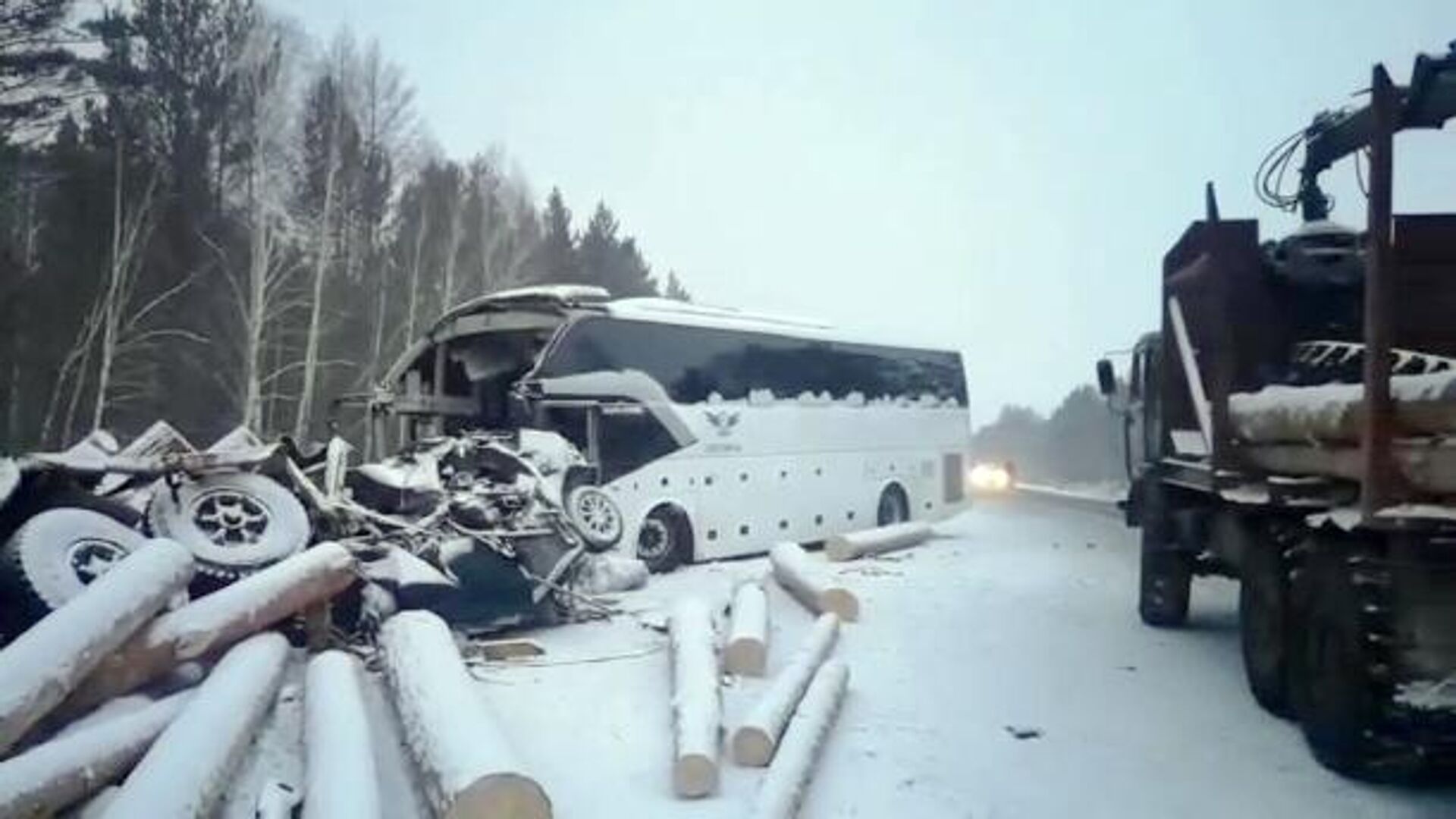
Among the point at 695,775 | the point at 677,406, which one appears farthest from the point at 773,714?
the point at 677,406

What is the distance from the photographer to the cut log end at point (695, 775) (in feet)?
16.0

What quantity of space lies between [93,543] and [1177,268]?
28.3 ft

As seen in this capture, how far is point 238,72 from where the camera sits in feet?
80.0

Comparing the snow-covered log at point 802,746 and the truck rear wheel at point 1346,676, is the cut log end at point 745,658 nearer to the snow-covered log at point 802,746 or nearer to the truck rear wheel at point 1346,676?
the snow-covered log at point 802,746

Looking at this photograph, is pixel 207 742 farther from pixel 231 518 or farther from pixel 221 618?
pixel 231 518

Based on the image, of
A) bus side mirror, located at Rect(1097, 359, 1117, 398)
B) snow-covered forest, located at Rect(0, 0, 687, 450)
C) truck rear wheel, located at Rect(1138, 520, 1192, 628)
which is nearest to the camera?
truck rear wheel, located at Rect(1138, 520, 1192, 628)

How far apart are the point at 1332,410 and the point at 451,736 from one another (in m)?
4.52

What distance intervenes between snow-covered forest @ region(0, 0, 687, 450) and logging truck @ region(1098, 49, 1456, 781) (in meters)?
19.0

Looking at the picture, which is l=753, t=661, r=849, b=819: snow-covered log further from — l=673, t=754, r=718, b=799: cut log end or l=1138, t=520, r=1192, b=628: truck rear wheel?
l=1138, t=520, r=1192, b=628: truck rear wheel

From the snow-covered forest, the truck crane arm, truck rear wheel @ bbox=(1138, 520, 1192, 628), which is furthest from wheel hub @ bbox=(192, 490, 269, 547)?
the snow-covered forest

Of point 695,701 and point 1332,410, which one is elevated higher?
point 1332,410

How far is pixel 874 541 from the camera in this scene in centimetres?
1477

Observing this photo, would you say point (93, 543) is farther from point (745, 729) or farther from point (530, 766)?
point (745, 729)

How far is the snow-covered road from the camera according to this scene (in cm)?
494
